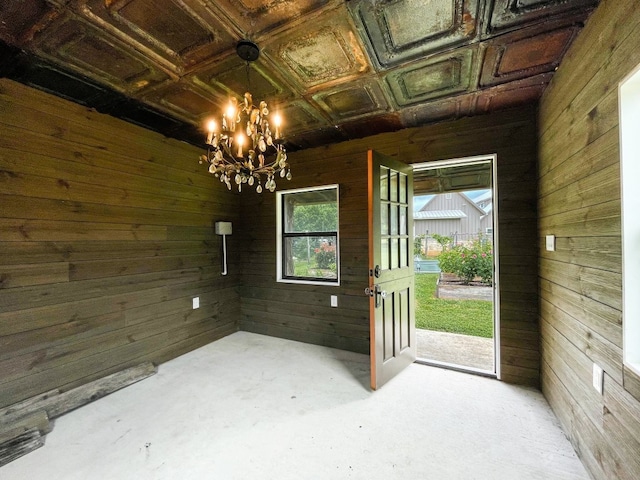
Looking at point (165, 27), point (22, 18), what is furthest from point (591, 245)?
point (22, 18)

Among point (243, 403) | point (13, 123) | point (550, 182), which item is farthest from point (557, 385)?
point (13, 123)

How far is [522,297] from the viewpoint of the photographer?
2365 mm

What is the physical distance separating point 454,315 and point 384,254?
9.89ft

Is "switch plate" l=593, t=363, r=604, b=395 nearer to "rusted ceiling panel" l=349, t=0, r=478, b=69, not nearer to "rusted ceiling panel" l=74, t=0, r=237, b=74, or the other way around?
"rusted ceiling panel" l=349, t=0, r=478, b=69

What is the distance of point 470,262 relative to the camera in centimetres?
702

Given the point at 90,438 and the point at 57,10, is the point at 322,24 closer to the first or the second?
the point at 57,10

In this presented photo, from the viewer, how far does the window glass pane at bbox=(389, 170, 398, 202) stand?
2.63m

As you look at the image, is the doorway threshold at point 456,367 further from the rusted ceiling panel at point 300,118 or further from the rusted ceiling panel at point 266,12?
the rusted ceiling panel at point 266,12

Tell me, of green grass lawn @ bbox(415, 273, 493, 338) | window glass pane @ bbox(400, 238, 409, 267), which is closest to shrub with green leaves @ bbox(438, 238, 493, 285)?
green grass lawn @ bbox(415, 273, 493, 338)

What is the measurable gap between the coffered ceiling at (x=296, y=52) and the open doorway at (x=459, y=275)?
826 millimetres

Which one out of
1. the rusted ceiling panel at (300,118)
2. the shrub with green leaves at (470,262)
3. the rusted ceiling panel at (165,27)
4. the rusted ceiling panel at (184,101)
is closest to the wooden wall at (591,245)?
the rusted ceiling panel at (300,118)

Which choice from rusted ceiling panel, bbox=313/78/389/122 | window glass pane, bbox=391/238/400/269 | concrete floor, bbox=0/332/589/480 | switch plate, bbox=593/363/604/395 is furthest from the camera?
window glass pane, bbox=391/238/400/269

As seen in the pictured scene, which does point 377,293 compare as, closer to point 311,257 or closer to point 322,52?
point 311,257

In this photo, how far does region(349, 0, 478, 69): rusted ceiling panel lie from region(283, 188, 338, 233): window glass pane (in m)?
1.77
